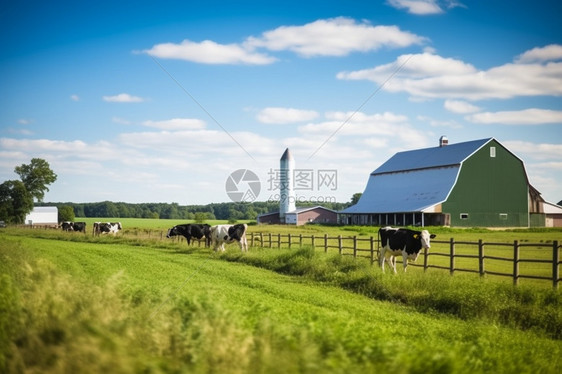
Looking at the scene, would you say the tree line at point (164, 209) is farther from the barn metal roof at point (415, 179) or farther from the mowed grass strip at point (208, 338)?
the mowed grass strip at point (208, 338)

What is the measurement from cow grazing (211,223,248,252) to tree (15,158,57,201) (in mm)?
73230

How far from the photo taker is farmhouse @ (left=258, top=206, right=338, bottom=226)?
74750 mm

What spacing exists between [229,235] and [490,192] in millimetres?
36677

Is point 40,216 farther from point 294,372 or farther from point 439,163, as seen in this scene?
point 294,372

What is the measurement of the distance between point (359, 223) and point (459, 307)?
53317mm

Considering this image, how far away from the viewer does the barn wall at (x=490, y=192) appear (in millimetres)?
54719

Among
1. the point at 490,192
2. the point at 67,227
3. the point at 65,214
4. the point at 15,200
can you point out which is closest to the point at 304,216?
the point at 490,192

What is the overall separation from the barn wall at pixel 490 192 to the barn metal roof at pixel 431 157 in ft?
3.91

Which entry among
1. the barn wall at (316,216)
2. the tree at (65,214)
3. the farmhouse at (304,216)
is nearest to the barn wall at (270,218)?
the farmhouse at (304,216)

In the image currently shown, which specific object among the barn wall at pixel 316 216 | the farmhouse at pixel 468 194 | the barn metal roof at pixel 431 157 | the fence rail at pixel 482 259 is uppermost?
the barn metal roof at pixel 431 157

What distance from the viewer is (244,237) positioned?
95.1 ft

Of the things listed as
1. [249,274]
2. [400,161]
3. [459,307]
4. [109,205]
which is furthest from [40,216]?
[459,307]

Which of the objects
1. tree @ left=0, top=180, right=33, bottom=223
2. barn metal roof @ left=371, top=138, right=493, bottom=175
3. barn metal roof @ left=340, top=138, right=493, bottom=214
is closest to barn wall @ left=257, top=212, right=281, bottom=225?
barn metal roof @ left=340, top=138, right=493, bottom=214

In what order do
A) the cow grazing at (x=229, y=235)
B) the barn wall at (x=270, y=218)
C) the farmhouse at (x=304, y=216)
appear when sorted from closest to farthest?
the cow grazing at (x=229, y=235) < the farmhouse at (x=304, y=216) < the barn wall at (x=270, y=218)
